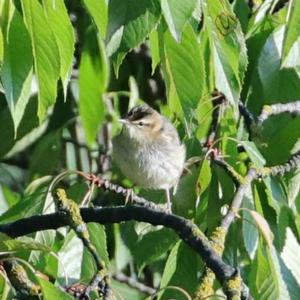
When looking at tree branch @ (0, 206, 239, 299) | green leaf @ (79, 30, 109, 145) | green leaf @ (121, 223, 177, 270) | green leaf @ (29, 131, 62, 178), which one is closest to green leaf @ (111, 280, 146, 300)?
green leaf @ (29, 131, 62, 178)

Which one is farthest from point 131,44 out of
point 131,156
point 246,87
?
point 131,156

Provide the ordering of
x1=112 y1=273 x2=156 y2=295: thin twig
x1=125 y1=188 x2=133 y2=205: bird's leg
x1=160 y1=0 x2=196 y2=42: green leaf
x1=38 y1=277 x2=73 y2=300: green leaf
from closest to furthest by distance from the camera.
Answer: x1=38 y1=277 x2=73 y2=300: green leaf, x1=160 y1=0 x2=196 y2=42: green leaf, x1=125 y1=188 x2=133 y2=205: bird's leg, x1=112 y1=273 x2=156 y2=295: thin twig

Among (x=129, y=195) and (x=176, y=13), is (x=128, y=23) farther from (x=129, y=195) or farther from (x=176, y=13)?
(x=129, y=195)

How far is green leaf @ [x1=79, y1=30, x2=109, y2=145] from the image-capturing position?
425 centimetres

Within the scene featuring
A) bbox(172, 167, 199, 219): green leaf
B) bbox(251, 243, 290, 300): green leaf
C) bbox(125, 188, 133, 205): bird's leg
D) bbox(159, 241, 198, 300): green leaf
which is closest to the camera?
bbox(251, 243, 290, 300): green leaf

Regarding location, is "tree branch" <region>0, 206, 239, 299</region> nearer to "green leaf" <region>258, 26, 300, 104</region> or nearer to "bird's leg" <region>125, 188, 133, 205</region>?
"bird's leg" <region>125, 188, 133, 205</region>

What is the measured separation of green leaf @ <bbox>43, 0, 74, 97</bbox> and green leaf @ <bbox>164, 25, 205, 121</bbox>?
26cm

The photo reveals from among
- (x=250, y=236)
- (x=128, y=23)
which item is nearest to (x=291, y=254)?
(x=250, y=236)

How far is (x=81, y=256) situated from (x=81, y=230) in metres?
0.67

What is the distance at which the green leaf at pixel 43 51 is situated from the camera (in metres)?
2.53

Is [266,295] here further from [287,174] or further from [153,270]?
[153,270]

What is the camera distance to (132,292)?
5.31m

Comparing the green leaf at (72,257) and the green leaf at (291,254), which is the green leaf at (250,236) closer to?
the green leaf at (291,254)

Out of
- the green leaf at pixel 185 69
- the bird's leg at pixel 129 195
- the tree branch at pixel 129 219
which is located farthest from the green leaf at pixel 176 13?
A: the bird's leg at pixel 129 195
